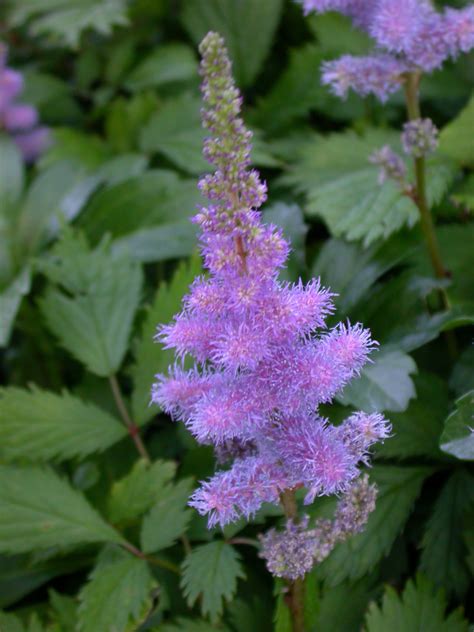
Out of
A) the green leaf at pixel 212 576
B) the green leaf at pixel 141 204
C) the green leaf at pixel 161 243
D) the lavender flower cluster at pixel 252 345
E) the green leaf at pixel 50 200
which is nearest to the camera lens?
the lavender flower cluster at pixel 252 345

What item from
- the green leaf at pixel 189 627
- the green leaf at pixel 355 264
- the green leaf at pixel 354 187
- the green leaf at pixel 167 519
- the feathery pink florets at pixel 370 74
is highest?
the feathery pink florets at pixel 370 74

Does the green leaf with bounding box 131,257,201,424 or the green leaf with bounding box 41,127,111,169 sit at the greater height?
the green leaf with bounding box 131,257,201,424

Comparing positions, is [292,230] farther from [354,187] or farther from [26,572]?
[26,572]

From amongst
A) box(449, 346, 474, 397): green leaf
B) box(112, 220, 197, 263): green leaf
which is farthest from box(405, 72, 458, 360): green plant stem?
box(112, 220, 197, 263): green leaf

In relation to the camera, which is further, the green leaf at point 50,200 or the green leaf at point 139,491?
the green leaf at point 50,200

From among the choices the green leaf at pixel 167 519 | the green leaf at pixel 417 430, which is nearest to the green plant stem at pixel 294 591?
the green leaf at pixel 167 519

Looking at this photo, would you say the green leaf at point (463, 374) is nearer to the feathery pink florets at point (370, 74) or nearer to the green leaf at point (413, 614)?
the green leaf at point (413, 614)

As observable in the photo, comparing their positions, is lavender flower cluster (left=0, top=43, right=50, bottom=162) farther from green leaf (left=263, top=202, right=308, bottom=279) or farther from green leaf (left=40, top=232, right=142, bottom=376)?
green leaf (left=263, top=202, right=308, bottom=279)
